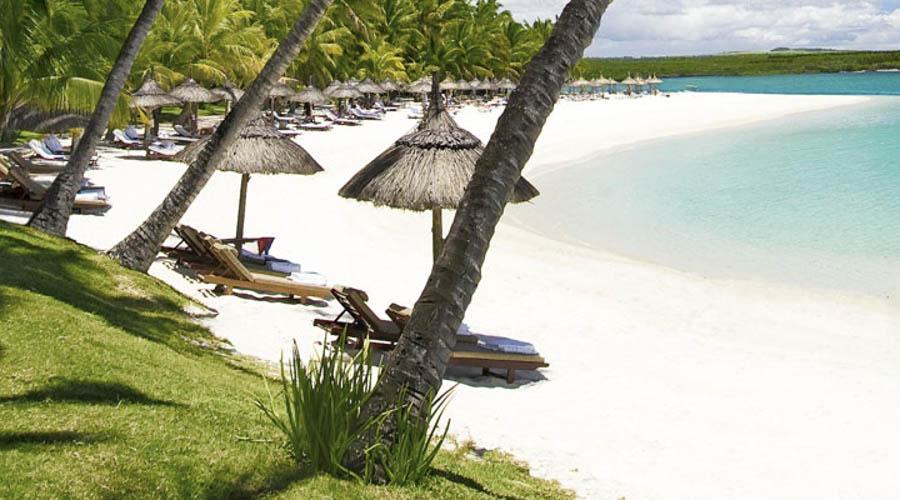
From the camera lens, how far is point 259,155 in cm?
1159

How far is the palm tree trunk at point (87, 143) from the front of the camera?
9906mm

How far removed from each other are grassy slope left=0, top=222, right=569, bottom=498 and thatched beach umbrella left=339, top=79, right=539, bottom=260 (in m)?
2.19

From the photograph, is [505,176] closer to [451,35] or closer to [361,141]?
[361,141]

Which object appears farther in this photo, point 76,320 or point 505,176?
point 76,320

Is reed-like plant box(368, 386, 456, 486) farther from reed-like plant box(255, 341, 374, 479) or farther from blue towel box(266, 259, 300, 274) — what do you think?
blue towel box(266, 259, 300, 274)

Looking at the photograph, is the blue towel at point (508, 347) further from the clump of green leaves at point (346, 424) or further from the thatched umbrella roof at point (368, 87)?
the thatched umbrella roof at point (368, 87)

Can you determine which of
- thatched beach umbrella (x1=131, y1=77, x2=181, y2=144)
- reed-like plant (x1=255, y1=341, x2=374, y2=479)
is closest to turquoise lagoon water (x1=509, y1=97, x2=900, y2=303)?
thatched beach umbrella (x1=131, y1=77, x2=181, y2=144)

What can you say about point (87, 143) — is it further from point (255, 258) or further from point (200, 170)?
point (255, 258)

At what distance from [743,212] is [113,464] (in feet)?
65.4

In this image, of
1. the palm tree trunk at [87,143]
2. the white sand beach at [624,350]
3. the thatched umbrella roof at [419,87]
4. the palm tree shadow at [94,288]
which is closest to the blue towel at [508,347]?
the white sand beach at [624,350]

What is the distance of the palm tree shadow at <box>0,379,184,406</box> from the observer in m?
4.75

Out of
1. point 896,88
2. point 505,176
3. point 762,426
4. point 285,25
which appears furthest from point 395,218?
point 896,88

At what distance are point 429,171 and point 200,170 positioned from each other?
2520 millimetres

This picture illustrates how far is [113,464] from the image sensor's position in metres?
3.91
